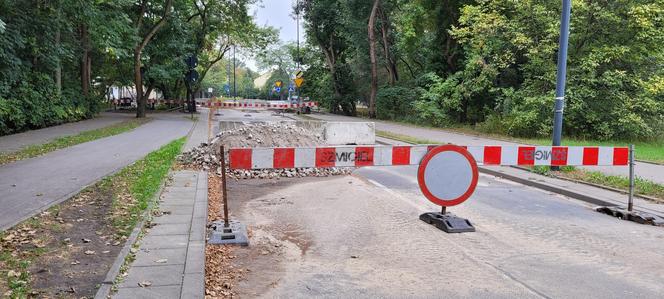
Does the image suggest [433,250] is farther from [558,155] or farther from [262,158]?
[558,155]

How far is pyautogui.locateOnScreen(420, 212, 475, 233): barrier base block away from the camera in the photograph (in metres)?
6.64

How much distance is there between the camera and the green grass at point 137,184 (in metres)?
6.58

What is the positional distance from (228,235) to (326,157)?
1693 millimetres

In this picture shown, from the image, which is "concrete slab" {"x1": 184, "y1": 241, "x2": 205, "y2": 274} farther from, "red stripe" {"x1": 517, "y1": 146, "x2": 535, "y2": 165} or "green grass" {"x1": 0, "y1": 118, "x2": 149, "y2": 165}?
"green grass" {"x1": 0, "y1": 118, "x2": 149, "y2": 165}

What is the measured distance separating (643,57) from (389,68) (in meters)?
19.2

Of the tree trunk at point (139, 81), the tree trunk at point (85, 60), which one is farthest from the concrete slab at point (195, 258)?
the tree trunk at point (85, 60)

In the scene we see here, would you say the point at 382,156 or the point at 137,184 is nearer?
the point at 382,156

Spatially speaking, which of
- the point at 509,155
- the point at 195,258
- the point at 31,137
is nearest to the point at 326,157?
the point at 195,258

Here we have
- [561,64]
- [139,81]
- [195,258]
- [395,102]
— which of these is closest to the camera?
[195,258]

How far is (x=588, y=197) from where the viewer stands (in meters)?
9.10

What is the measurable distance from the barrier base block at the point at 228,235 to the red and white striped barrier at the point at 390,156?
78cm

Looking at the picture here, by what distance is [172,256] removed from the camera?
5.14 metres

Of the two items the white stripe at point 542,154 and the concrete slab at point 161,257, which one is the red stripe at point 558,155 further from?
the concrete slab at point 161,257

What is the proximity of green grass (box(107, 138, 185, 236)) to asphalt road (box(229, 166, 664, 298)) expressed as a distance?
4.62ft
